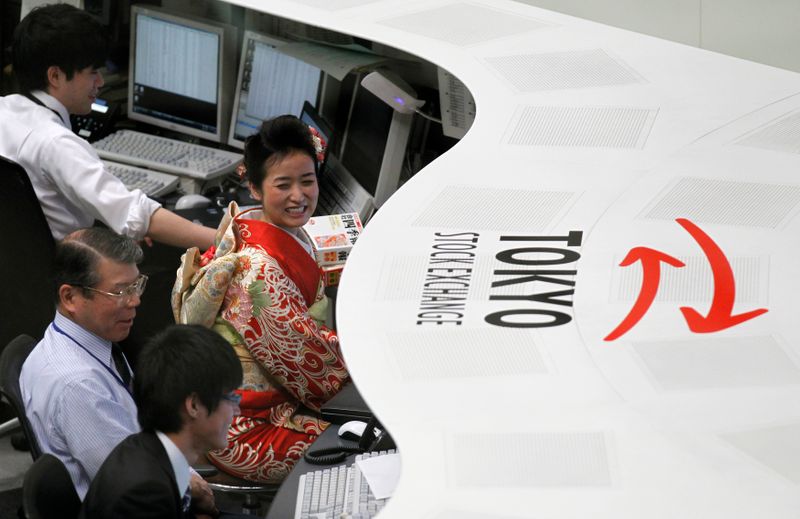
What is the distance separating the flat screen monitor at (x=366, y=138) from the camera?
417cm

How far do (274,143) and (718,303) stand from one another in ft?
4.59

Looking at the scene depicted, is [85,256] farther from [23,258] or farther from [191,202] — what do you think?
[191,202]

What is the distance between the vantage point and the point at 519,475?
6.11 feet

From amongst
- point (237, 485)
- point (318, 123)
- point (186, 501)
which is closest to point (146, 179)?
point (318, 123)

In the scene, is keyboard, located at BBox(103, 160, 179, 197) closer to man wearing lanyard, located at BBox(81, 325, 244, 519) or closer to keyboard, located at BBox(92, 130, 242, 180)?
keyboard, located at BBox(92, 130, 242, 180)

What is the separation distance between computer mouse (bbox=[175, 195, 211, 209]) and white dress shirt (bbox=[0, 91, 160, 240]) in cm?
73

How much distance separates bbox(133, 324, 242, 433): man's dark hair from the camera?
2.40 m

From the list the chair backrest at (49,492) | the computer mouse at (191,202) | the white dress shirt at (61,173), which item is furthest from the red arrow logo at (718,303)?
the computer mouse at (191,202)

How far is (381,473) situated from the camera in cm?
258

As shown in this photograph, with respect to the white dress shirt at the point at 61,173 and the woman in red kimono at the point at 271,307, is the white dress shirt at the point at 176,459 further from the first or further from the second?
the white dress shirt at the point at 61,173

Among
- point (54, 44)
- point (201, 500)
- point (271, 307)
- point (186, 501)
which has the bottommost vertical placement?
point (201, 500)

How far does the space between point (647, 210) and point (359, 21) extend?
1619 mm

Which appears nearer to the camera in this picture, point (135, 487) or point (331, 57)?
point (135, 487)

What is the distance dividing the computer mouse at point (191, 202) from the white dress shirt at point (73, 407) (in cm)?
158
